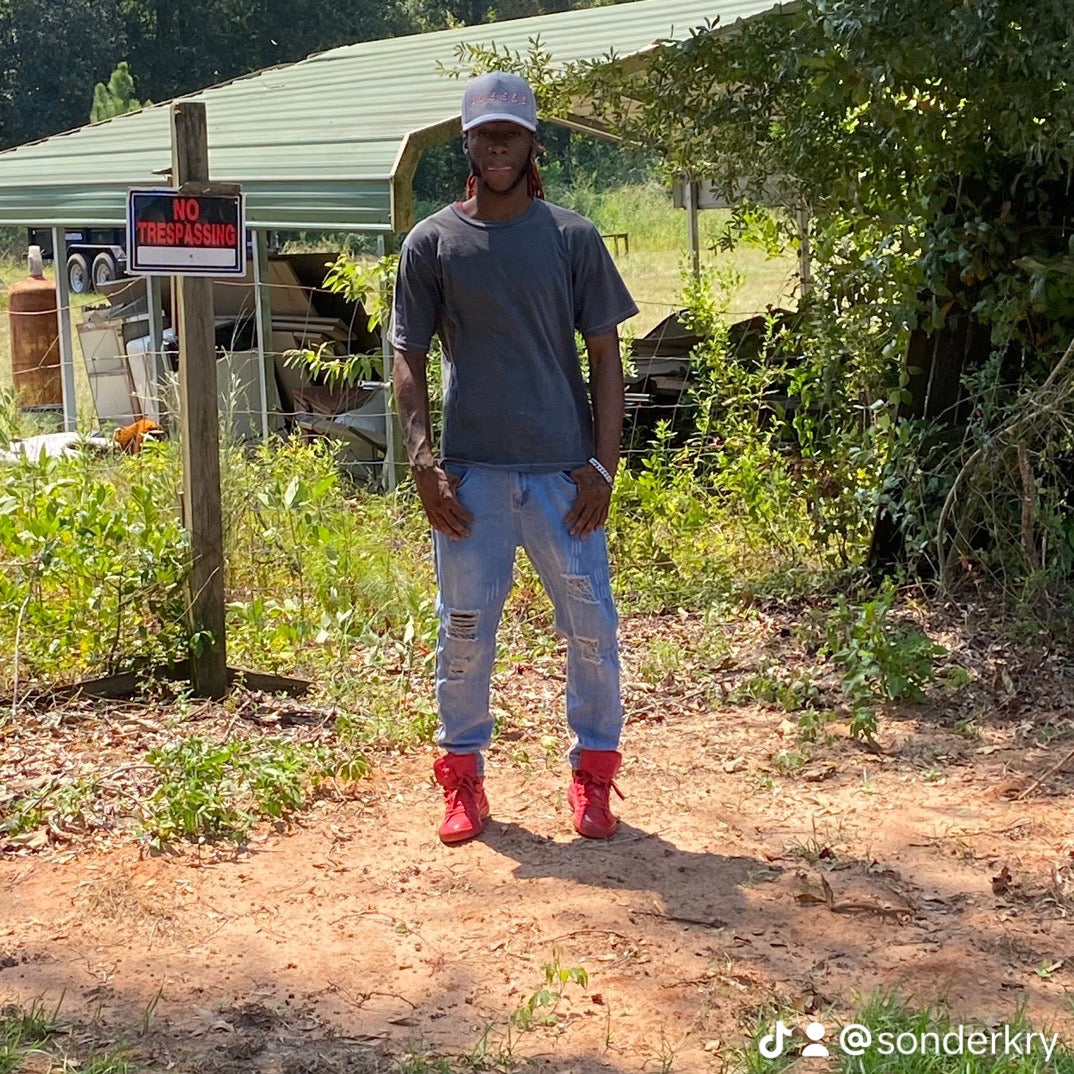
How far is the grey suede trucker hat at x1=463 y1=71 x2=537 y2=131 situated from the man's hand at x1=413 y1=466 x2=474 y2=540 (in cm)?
90

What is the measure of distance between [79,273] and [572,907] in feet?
76.0

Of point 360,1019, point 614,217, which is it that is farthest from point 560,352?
point 614,217

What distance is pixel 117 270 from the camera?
2223 centimetres

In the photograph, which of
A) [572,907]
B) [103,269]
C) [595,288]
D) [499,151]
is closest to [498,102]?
[499,151]

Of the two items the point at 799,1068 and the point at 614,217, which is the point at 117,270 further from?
the point at 799,1068

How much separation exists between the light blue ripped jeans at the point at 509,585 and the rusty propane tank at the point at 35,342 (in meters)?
10.5

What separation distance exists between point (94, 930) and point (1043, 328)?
417cm

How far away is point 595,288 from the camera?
401 cm

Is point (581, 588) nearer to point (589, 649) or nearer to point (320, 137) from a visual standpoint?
point (589, 649)

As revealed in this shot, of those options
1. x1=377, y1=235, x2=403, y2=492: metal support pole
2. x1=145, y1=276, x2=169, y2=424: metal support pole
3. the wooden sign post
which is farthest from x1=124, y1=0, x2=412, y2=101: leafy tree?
the wooden sign post

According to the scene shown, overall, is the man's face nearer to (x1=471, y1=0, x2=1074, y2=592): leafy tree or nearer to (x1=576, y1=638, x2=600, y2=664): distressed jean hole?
(x1=576, y1=638, x2=600, y2=664): distressed jean hole

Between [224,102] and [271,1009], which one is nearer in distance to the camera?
[271,1009]

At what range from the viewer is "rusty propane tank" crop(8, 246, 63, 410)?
14242mm

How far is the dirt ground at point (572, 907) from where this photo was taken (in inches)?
128
